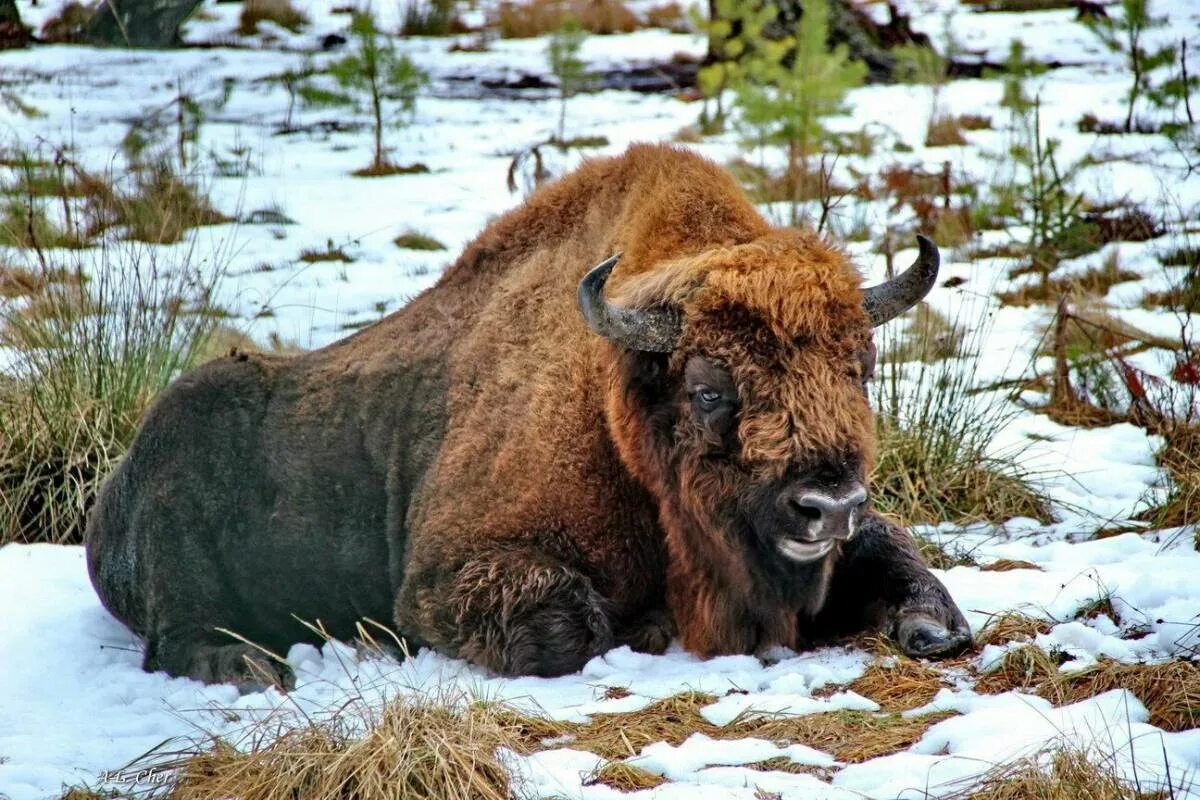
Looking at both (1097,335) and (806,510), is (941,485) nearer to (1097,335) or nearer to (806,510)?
(1097,335)

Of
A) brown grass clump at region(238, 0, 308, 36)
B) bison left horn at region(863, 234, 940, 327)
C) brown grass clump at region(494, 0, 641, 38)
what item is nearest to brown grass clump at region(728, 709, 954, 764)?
→ bison left horn at region(863, 234, 940, 327)

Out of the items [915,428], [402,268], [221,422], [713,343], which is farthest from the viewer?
[402,268]

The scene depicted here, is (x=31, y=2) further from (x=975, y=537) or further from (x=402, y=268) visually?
(x=975, y=537)

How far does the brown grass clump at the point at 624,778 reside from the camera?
369 centimetres

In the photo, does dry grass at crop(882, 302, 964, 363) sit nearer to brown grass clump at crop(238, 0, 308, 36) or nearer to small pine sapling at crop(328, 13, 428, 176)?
small pine sapling at crop(328, 13, 428, 176)

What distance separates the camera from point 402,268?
10.1m

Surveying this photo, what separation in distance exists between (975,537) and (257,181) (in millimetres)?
8159

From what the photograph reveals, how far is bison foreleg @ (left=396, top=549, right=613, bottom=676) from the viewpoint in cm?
486

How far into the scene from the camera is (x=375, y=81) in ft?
44.2

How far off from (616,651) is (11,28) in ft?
49.6

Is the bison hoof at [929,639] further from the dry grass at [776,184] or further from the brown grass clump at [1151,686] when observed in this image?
the dry grass at [776,184]

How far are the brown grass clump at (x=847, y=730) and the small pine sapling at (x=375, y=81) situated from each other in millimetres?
9375

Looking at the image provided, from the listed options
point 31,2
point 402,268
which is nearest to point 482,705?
point 402,268

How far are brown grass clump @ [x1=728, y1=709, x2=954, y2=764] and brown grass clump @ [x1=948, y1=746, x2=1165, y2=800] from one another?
41cm
